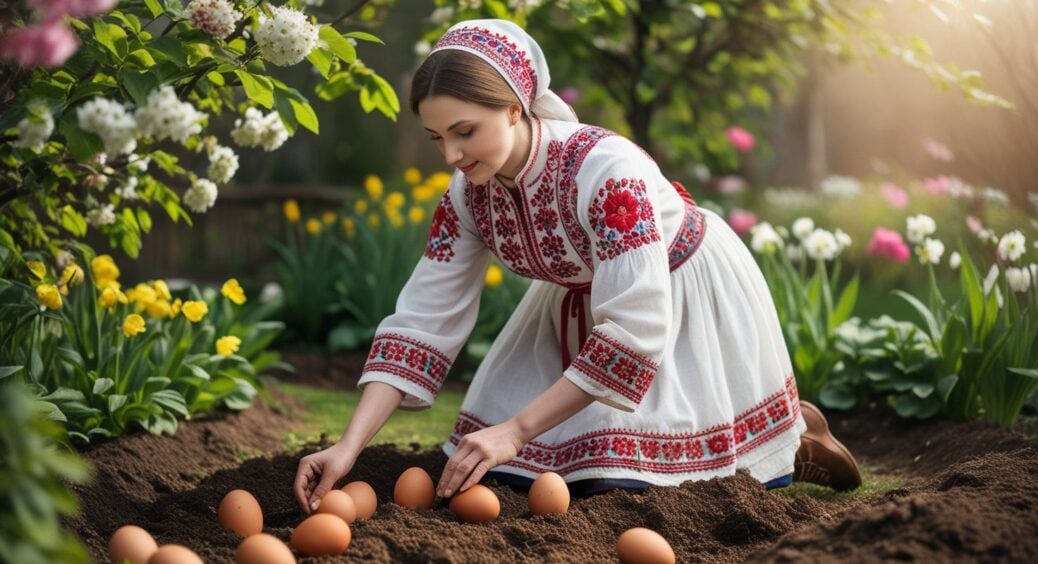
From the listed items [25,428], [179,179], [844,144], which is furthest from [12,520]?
[844,144]

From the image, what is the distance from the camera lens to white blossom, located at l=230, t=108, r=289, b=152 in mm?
2963

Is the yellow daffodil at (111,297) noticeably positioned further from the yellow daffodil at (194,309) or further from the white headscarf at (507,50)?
the white headscarf at (507,50)

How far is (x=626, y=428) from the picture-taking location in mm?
2789

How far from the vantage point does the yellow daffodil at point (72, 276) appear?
10.4 feet

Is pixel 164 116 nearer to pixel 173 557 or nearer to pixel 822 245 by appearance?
pixel 173 557

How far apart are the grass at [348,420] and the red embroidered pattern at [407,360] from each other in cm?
67

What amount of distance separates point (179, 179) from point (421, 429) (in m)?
2.65

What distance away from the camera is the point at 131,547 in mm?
2043

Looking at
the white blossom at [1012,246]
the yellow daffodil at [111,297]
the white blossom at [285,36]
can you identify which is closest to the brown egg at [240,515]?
the white blossom at [285,36]

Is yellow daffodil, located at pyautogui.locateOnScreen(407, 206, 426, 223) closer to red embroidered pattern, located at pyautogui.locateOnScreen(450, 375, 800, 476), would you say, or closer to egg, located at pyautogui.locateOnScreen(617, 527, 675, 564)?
red embroidered pattern, located at pyautogui.locateOnScreen(450, 375, 800, 476)

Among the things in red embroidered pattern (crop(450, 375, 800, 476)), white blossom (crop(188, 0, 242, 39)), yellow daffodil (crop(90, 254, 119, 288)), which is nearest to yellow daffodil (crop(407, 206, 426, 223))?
yellow daffodil (crop(90, 254, 119, 288))

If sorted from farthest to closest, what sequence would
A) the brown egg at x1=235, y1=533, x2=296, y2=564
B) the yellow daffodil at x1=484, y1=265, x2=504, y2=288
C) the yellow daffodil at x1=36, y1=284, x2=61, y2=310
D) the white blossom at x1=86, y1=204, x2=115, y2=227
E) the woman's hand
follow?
the yellow daffodil at x1=484, y1=265, x2=504, y2=288, the white blossom at x1=86, y1=204, x2=115, y2=227, the yellow daffodil at x1=36, y1=284, x2=61, y2=310, the woman's hand, the brown egg at x1=235, y1=533, x2=296, y2=564

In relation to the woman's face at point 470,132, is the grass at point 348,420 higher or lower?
lower

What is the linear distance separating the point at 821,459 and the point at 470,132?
1436mm
